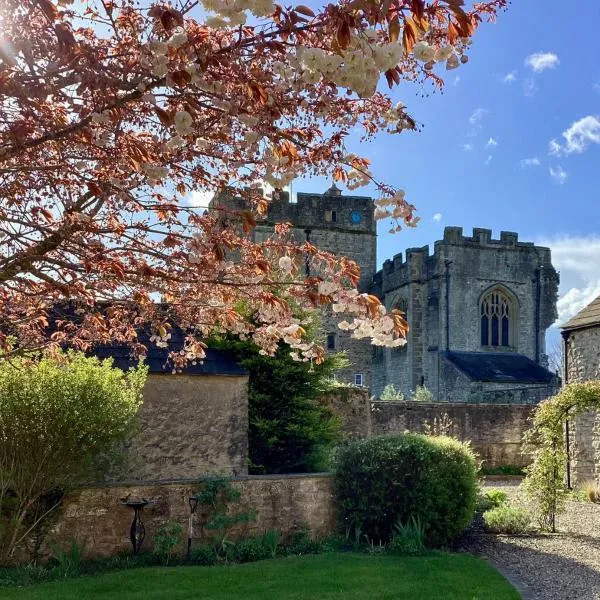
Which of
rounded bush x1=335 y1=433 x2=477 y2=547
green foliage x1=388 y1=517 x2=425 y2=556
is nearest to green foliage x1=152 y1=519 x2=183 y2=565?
rounded bush x1=335 y1=433 x2=477 y2=547

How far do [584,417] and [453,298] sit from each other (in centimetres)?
1494

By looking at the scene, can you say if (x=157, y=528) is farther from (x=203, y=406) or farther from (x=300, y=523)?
(x=203, y=406)

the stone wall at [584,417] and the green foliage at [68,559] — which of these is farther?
the stone wall at [584,417]

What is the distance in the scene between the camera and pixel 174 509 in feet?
30.4

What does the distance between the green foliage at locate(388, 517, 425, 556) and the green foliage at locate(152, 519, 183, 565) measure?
295 centimetres

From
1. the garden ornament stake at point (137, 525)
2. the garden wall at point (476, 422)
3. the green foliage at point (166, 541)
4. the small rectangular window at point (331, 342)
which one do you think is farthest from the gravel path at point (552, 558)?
the small rectangular window at point (331, 342)

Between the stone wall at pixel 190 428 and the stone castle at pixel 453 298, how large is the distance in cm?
1865

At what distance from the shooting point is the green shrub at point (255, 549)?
9102 millimetres

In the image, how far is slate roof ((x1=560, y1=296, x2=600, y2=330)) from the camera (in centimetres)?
1665

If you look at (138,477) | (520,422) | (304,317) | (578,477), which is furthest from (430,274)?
(138,477)

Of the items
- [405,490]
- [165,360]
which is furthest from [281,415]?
[405,490]

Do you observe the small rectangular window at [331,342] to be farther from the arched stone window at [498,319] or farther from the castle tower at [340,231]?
the arched stone window at [498,319]

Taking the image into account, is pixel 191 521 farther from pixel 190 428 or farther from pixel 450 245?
pixel 450 245

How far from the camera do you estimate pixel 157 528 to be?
9094mm
